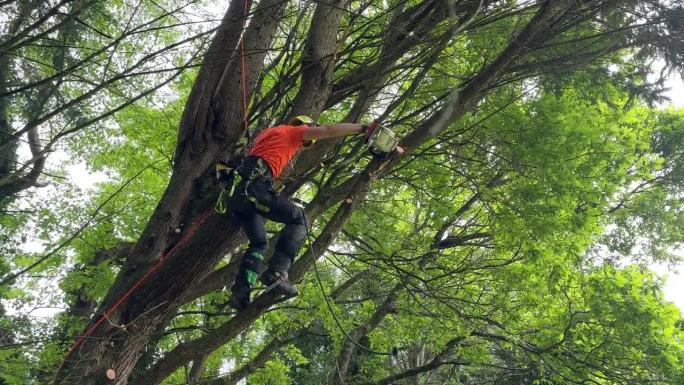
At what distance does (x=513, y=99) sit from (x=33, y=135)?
Result: 21.7 ft

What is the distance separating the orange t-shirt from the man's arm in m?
0.07

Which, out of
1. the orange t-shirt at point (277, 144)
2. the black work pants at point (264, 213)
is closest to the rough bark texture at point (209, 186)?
the black work pants at point (264, 213)

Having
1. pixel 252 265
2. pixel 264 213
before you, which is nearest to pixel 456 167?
pixel 264 213

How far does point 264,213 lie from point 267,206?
7cm

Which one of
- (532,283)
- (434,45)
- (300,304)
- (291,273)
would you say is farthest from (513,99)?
(300,304)

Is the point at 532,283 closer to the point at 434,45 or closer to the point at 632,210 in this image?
the point at 434,45

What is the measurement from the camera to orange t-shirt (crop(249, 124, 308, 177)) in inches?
168

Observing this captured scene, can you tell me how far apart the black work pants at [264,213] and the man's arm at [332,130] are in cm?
45

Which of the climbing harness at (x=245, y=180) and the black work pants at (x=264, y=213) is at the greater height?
the climbing harness at (x=245, y=180)

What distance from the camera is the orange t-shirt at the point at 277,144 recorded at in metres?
4.27

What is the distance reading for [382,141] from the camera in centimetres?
375

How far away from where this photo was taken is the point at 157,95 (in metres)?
8.84

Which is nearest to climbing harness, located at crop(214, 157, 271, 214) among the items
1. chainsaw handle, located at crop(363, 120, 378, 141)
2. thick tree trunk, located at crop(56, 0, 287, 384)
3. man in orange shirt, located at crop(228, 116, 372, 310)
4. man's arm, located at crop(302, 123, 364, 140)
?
man in orange shirt, located at crop(228, 116, 372, 310)

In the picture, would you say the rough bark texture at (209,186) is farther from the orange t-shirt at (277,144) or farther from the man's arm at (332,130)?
the orange t-shirt at (277,144)
